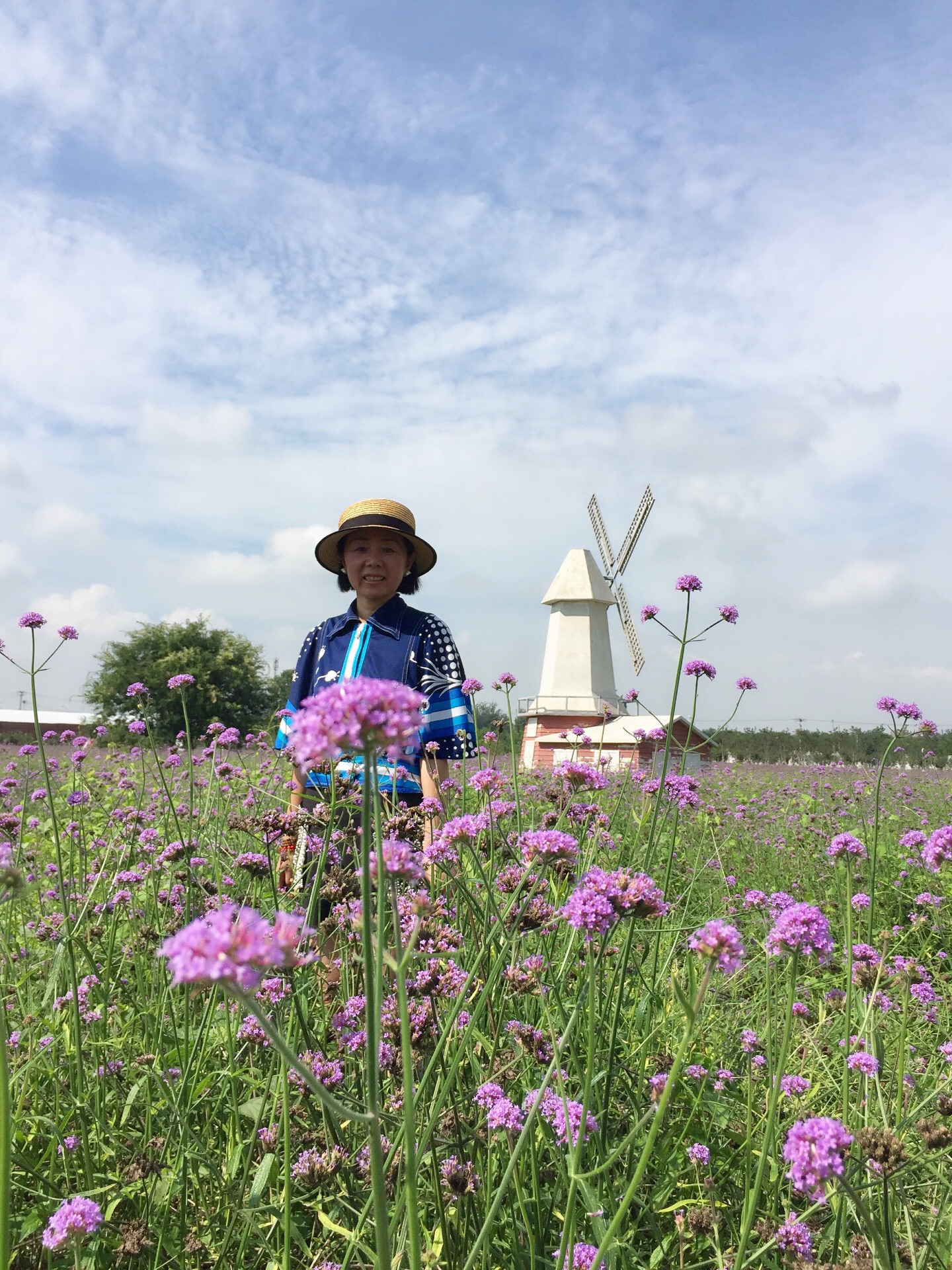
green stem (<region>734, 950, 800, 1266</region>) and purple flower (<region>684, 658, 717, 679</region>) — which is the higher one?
purple flower (<region>684, 658, 717, 679</region>)

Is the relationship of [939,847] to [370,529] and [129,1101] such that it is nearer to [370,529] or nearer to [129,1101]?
[129,1101]

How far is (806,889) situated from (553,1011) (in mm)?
3353

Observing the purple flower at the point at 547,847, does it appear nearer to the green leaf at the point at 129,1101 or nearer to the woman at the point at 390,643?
the green leaf at the point at 129,1101

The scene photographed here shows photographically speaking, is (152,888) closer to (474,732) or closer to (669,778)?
(474,732)

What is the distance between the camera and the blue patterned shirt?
384 centimetres

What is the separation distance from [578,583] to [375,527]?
2517cm

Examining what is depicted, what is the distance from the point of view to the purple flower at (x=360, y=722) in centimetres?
99

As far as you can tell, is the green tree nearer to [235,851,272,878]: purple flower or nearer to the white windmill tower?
the white windmill tower

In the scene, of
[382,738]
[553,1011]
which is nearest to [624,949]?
[553,1011]

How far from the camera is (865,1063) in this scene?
1.73 m

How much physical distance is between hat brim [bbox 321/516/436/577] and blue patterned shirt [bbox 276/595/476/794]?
0.32m

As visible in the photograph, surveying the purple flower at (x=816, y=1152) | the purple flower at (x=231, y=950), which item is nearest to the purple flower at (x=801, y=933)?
the purple flower at (x=816, y=1152)

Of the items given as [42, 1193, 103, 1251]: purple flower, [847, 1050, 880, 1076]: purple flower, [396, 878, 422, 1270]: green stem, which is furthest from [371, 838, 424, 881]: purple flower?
[847, 1050, 880, 1076]: purple flower

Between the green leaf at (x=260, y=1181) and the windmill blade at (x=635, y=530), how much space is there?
31194 mm
